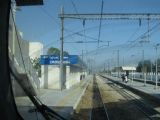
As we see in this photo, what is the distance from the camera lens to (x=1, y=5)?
10203 millimetres

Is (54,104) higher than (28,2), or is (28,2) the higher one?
(28,2)

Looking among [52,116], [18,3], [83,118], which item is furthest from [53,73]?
[52,116]

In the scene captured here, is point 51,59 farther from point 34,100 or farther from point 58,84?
point 34,100

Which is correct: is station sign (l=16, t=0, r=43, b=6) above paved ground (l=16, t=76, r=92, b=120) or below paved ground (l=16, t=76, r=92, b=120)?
above

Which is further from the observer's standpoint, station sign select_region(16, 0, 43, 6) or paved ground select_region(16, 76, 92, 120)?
paved ground select_region(16, 76, 92, 120)

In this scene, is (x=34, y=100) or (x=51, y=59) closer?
(x=34, y=100)

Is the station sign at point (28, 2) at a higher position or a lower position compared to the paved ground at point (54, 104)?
higher

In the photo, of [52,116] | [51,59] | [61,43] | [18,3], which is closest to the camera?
[52,116]

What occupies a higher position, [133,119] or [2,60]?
[2,60]

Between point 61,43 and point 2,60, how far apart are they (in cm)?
3379

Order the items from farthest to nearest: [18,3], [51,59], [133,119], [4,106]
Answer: [51,59], [133,119], [18,3], [4,106]

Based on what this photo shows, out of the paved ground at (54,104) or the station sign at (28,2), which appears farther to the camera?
the paved ground at (54,104)

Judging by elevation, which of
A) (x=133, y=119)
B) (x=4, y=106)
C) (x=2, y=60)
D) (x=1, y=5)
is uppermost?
(x=1, y=5)

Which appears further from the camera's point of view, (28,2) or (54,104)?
(54,104)
